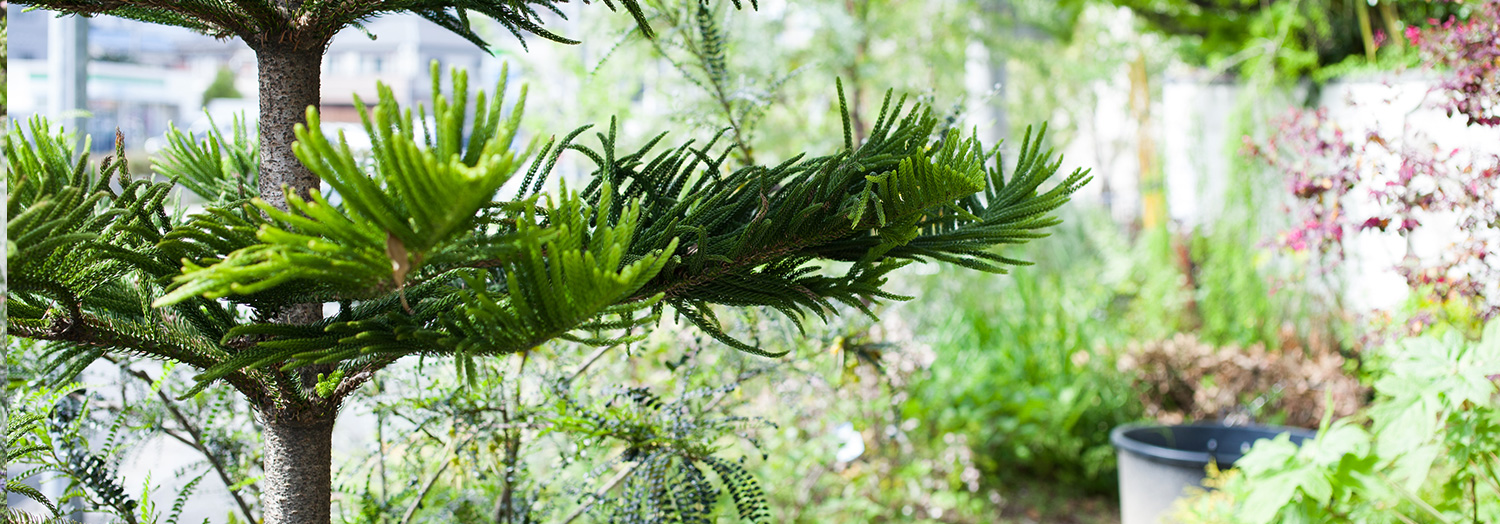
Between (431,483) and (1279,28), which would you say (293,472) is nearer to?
(431,483)

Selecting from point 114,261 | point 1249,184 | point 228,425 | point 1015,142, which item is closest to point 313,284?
point 114,261

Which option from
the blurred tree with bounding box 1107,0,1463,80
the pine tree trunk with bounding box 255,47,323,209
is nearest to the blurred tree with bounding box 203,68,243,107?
the blurred tree with bounding box 1107,0,1463,80

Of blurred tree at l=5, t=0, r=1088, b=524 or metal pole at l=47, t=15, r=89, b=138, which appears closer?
blurred tree at l=5, t=0, r=1088, b=524

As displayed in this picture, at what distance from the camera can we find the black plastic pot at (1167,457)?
2.44 meters

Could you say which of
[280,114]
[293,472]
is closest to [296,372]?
A: [293,472]

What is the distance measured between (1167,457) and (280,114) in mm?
2247

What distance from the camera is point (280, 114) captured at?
831 mm

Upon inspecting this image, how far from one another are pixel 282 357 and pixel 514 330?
0.18 metres

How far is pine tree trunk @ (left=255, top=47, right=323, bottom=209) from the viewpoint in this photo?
83cm

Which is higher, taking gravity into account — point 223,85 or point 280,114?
point 223,85

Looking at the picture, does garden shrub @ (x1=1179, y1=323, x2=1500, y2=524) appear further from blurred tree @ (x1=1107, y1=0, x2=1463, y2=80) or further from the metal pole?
the metal pole

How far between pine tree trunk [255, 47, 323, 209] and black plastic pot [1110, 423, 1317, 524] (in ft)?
7.24

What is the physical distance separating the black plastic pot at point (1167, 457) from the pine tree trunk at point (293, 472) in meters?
2.13

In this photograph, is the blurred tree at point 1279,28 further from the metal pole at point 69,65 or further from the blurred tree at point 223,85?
the blurred tree at point 223,85
